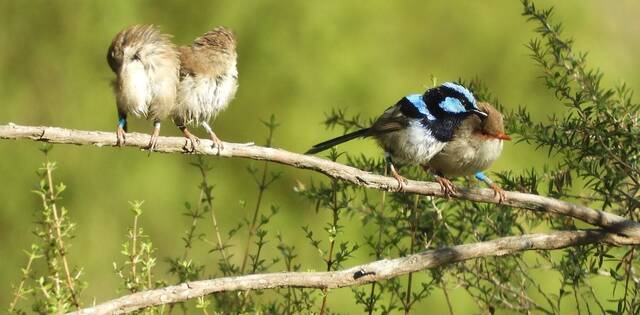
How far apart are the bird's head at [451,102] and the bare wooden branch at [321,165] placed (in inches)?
33.2

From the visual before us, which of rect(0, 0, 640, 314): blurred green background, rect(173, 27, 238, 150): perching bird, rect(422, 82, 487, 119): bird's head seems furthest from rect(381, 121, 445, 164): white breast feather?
rect(0, 0, 640, 314): blurred green background

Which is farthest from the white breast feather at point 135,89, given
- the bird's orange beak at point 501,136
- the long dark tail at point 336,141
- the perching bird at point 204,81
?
the bird's orange beak at point 501,136

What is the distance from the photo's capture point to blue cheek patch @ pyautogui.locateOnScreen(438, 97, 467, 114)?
13.3 ft

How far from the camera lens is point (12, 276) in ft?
16.9

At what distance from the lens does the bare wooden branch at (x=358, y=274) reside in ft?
8.09

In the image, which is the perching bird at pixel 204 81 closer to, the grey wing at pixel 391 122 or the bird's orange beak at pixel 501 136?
the grey wing at pixel 391 122

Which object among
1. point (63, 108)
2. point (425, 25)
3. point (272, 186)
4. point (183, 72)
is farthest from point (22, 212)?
point (425, 25)

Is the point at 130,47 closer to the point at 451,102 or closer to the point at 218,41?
the point at 218,41

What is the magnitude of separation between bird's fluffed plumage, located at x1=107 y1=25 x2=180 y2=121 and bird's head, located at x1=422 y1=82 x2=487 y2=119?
114 centimetres

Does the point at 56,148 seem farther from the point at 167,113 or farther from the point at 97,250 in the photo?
the point at 167,113

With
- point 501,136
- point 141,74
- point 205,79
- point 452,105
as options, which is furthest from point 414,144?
point 141,74

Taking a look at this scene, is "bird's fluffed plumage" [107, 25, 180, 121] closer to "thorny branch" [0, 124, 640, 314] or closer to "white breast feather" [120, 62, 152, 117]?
"white breast feather" [120, 62, 152, 117]

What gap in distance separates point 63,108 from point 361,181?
9.77ft

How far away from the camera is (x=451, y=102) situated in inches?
159
